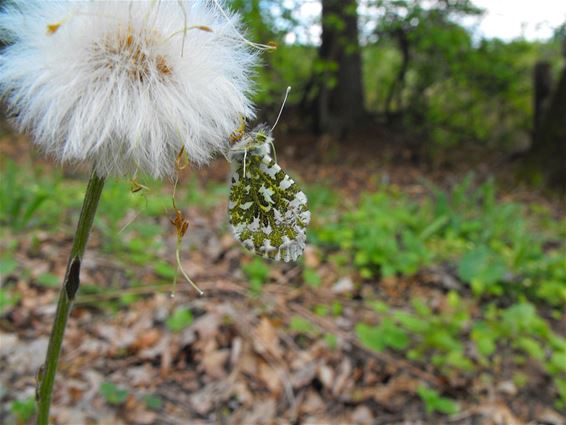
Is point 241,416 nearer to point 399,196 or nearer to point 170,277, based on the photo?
point 170,277

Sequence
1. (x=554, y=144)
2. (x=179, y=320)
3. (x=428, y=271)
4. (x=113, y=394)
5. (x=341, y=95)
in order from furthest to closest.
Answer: (x=341, y=95) → (x=554, y=144) → (x=428, y=271) → (x=179, y=320) → (x=113, y=394)

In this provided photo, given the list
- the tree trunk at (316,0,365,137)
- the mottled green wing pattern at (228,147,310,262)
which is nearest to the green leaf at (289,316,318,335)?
the mottled green wing pattern at (228,147,310,262)

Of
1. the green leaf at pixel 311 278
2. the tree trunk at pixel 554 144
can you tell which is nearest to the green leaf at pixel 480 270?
the green leaf at pixel 311 278

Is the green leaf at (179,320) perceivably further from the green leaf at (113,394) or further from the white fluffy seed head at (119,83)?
the white fluffy seed head at (119,83)

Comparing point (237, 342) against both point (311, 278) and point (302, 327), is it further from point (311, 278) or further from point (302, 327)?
point (311, 278)

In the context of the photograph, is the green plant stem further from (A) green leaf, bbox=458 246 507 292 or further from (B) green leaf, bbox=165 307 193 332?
(A) green leaf, bbox=458 246 507 292

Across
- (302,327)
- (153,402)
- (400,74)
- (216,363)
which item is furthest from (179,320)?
(400,74)

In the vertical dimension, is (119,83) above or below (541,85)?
below
